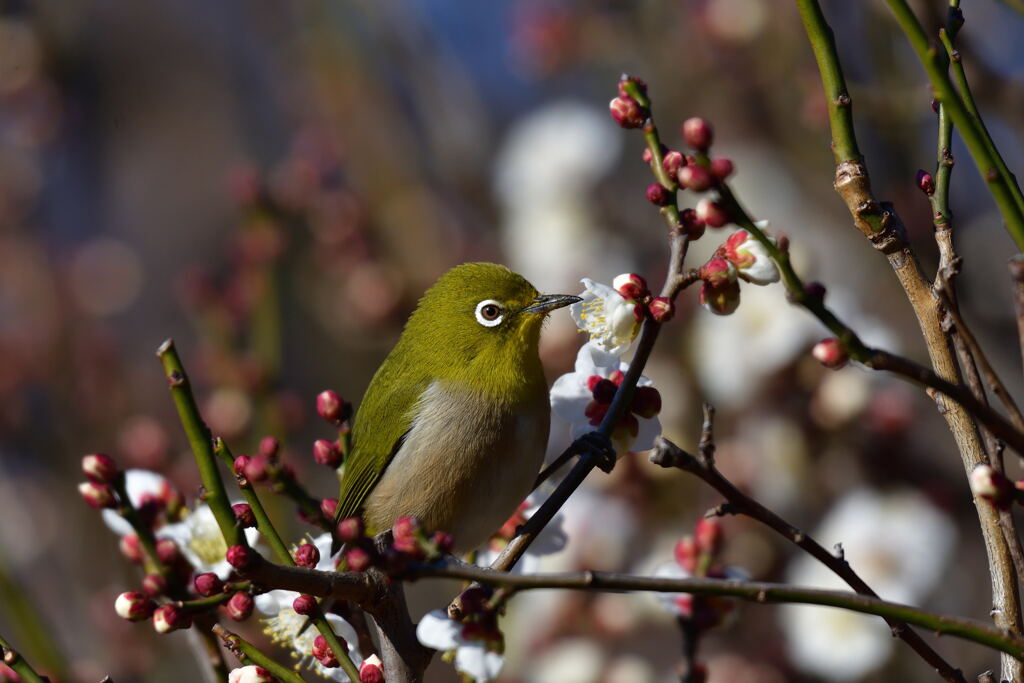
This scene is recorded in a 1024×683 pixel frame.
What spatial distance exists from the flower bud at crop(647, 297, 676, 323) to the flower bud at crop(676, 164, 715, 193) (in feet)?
1.28

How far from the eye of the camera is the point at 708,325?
4.77m

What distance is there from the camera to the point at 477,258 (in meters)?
6.20

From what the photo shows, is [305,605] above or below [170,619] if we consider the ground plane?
above

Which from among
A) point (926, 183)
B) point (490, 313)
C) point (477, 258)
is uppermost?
point (477, 258)

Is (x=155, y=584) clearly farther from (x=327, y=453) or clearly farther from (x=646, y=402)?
(x=646, y=402)

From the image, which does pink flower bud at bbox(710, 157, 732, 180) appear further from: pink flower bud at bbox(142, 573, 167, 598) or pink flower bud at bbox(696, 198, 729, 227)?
pink flower bud at bbox(142, 573, 167, 598)

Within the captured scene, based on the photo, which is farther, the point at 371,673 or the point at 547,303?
the point at 547,303

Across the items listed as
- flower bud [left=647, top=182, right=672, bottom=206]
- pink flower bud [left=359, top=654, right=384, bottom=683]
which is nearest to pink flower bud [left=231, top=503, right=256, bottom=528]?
pink flower bud [left=359, top=654, right=384, bottom=683]

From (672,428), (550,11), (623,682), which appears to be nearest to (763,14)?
(550,11)

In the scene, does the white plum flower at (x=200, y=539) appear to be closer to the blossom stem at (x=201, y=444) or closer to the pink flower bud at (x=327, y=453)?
the pink flower bud at (x=327, y=453)

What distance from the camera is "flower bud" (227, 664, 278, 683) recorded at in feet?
5.91

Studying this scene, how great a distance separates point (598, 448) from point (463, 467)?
3.14 feet

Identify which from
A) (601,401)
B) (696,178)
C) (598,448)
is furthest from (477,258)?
(696,178)

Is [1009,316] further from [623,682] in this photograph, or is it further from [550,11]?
[550,11]
